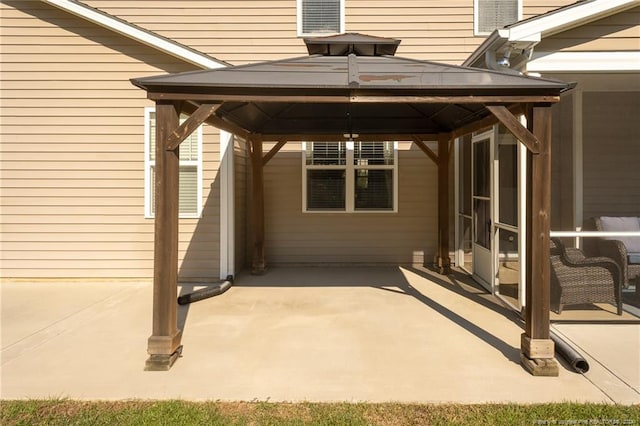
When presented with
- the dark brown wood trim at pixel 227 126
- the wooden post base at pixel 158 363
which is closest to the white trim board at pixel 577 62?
the dark brown wood trim at pixel 227 126

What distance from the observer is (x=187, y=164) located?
21.7ft

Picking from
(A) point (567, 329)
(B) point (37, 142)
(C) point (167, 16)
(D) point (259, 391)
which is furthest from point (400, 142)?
(B) point (37, 142)

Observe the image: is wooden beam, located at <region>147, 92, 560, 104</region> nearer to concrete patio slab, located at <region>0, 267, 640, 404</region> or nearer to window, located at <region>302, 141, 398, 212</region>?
concrete patio slab, located at <region>0, 267, 640, 404</region>

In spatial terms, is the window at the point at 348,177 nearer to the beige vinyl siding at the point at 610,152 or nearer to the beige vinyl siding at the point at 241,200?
the beige vinyl siding at the point at 241,200

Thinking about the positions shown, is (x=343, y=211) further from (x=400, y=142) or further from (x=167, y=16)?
(x=167, y=16)

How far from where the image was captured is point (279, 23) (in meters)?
7.41

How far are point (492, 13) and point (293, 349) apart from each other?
6.90 meters

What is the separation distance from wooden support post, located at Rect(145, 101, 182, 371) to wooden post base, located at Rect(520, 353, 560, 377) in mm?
3033

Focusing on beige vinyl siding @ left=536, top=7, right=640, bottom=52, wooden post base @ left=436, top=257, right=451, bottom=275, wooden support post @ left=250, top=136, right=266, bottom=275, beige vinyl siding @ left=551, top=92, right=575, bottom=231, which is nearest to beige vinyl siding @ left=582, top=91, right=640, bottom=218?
beige vinyl siding @ left=551, top=92, right=575, bottom=231

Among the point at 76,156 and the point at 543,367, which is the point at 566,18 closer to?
the point at 543,367

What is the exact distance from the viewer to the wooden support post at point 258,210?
7.04m

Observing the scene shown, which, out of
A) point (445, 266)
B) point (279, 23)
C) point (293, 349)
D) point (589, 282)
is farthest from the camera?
point (279, 23)

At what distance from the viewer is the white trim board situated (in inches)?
184

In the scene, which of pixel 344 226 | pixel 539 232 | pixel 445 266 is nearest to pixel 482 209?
pixel 445 266
